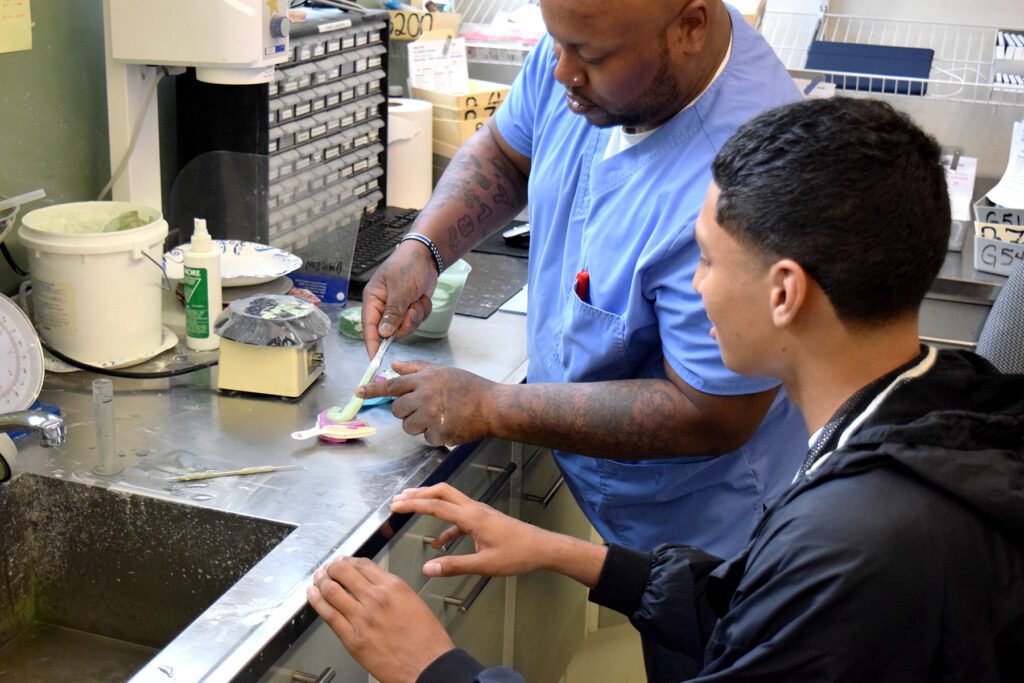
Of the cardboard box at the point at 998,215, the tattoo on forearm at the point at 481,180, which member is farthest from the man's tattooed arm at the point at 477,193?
the cardboard box at the point at 998,215

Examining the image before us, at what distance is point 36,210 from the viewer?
5.41ft

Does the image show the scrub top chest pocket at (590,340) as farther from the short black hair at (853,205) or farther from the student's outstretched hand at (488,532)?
the short black hair at (853,205)

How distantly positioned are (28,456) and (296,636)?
51 cm

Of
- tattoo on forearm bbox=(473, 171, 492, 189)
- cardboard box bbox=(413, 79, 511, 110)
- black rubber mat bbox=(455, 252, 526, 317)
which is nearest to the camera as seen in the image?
tattoo on forearm bbox=(473, 171, 492, 189)

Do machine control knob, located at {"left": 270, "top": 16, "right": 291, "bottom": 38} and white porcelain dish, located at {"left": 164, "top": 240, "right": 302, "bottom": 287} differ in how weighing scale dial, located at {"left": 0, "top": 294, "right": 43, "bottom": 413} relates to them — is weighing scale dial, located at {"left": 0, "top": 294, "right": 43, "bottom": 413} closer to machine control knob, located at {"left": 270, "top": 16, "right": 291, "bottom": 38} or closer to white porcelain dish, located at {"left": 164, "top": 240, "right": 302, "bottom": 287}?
white porcelain dish, located at {"left": 164, "top": 240, "right": 302, "bottom": 287}

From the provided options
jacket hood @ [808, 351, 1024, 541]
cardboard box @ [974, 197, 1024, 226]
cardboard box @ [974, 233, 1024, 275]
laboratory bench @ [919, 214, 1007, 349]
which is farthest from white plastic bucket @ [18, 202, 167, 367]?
cardboard box @ [974, 197, 1024, 226]

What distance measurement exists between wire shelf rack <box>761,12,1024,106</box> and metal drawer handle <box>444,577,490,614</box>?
1712 millimetres

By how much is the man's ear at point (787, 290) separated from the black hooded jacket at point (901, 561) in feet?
0.38

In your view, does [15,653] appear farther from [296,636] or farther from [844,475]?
[844,475]

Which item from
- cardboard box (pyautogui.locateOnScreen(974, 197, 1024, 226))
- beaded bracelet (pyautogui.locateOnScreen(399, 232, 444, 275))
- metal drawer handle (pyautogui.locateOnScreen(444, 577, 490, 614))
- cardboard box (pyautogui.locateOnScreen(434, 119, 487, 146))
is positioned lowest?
metal drawer handle (pyautogui.locateOnScreen(444, 577, 490, 614))

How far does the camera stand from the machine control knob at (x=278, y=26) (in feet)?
5.62

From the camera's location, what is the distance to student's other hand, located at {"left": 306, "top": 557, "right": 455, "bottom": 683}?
43.5 inches

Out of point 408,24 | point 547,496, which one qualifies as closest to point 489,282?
point 547,496

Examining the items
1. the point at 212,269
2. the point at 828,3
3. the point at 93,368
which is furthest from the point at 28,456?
the point at 828,3
